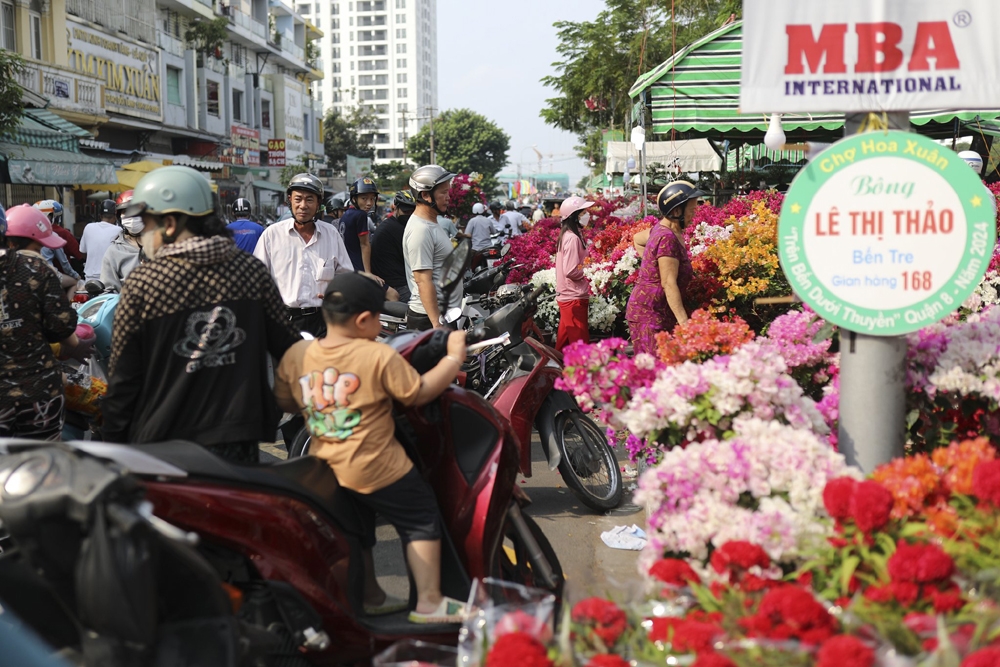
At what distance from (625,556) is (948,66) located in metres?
2.98

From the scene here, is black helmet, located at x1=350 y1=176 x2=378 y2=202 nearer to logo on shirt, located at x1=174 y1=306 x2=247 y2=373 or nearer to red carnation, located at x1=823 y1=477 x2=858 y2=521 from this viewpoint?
logo on shirt, located at x1=174 y1=306 x2=247 y2=373

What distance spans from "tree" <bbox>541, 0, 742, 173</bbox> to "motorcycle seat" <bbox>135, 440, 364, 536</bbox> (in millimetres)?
16036

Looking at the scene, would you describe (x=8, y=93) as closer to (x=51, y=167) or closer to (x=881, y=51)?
(x=51, y=167)

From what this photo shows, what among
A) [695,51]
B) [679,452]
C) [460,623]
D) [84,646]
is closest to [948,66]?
[679,452]

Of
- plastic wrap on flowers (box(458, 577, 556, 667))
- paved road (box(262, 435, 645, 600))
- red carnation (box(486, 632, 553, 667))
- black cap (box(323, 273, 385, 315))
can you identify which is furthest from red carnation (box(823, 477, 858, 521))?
paved road (box(262, 435, 645, 600))

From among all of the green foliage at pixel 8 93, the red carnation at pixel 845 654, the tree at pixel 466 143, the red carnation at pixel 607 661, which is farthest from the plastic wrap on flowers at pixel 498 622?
the tree at pixel 466 143

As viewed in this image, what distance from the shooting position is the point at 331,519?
11.0 feet

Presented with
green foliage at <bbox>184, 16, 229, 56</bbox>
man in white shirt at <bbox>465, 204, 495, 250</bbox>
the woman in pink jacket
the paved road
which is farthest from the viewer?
green foliage at <bbox>184, 16, 229, 56</bbox>

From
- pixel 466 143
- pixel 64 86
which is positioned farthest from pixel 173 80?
pixel 466 143

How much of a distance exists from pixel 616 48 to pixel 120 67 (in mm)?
17979

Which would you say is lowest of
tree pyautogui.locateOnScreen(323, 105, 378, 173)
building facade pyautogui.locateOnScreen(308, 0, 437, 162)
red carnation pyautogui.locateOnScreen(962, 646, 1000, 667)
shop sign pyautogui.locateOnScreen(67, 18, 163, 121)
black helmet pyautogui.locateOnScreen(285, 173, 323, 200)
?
red carnation pyautogui.locateOnScreen(962, 646, 1000, 667)

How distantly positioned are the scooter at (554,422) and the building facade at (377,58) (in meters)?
142

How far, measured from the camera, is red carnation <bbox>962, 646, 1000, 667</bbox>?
1892mm

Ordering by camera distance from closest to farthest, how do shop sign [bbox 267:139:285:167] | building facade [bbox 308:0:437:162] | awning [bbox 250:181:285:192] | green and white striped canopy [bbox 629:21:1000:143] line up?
green and white striped canopy [bbox 629:21:1000:143] < shop sign [bbox 267:139:285:167] < awning [bbox 250:181:285:192] < building facade [bbox 308:0:437:162]
